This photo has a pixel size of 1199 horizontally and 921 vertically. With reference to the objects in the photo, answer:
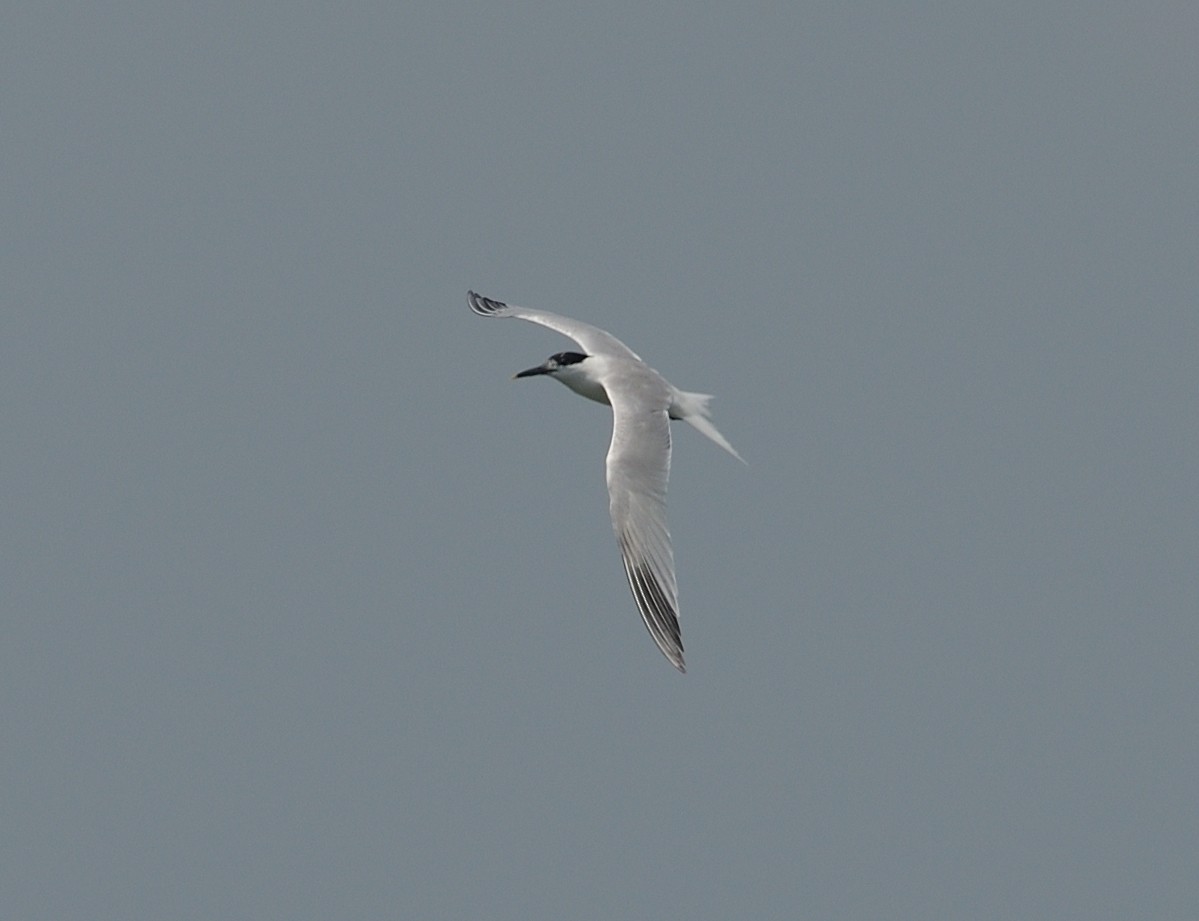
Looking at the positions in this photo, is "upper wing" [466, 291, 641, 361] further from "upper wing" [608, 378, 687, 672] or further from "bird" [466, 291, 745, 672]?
"upper wing" [608, 378, 687, 672]

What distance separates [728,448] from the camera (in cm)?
1831

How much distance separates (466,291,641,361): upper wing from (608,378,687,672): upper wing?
225cm

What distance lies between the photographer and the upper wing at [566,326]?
20.3 metres

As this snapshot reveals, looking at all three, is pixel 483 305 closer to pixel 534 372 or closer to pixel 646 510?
pixel 534 372

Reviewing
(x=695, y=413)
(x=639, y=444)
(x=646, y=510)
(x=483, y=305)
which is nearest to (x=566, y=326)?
(x=483, y=305)

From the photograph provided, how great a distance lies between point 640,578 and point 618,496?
2.82 feet

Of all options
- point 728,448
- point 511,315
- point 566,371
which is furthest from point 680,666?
point 511,315

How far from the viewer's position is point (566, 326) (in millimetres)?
21266

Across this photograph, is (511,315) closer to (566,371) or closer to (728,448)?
(566,371)

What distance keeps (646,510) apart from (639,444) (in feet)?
3.23

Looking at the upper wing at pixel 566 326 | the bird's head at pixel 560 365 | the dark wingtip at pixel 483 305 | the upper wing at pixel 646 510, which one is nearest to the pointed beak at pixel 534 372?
the bird's head at pixel 560 365

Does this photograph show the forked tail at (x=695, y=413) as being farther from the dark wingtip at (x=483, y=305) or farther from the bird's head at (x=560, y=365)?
the dark wingtip at (x=483, y=305)

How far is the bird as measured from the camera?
51.4 ft

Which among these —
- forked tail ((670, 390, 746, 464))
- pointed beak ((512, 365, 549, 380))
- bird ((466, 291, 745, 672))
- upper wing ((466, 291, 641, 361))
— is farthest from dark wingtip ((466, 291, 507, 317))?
forked tail ((670, 390, 746, 464))
